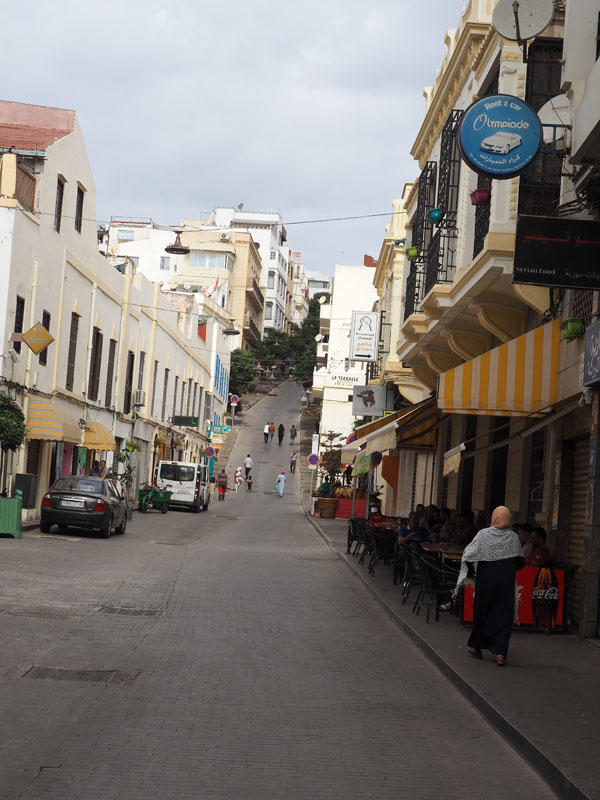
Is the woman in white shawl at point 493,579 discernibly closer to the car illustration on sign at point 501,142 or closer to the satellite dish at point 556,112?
the car illustration on sign at point 501,142

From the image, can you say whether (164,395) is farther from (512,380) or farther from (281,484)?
(512,380)

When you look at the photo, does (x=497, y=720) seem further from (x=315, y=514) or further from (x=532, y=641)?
(x=315, y=514)

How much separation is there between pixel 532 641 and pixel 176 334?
139 feet

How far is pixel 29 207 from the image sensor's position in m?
29.2

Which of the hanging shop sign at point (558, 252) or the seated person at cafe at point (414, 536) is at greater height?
the hanging shop sign at point (558, 252)

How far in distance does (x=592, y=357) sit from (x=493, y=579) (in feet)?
10.6

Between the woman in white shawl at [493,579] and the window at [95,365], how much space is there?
2717 centimetres

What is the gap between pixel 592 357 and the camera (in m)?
12.4

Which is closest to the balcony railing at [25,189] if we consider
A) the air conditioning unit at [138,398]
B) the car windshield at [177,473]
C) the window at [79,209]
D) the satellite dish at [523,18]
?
the window at [79,209]

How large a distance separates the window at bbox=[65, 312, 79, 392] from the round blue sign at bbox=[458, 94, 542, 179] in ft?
73.2

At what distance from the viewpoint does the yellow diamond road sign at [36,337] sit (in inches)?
1064

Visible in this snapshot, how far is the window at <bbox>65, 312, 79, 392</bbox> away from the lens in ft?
110

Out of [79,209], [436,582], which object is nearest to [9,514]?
[436,582]

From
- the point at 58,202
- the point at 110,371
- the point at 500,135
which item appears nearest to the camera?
the point at 500,135
